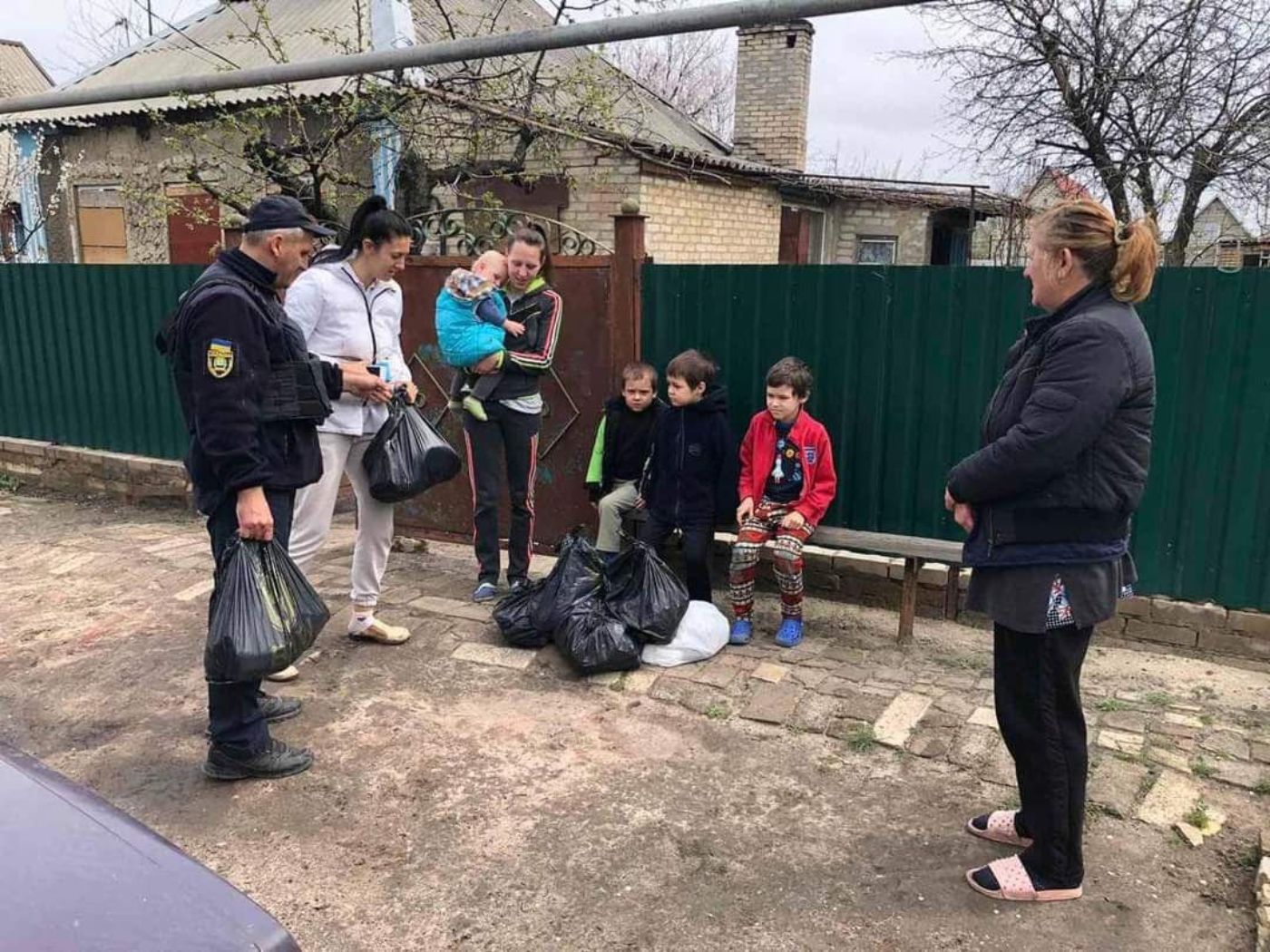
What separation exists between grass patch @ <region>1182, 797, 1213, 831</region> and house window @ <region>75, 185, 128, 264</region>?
1311cm

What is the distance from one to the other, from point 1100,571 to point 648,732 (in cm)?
179

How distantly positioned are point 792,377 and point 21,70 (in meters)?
30.8

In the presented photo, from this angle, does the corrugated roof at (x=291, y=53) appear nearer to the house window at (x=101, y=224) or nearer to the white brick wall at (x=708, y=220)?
the white brick wall at (x=708, y=220)

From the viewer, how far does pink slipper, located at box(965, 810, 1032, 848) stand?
9.69 ft

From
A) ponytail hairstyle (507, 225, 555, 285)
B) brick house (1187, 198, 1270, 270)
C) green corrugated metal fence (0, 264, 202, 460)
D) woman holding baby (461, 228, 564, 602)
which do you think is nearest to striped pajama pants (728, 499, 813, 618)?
woman holding baby (461, 228, 564, 602)

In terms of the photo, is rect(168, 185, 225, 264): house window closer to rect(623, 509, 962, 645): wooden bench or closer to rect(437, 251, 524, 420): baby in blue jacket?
rect(437, 251, 524, 420): baby in blue jacket

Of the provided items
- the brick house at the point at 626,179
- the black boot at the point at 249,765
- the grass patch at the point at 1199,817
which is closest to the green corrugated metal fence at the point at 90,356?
the brick house at the point at 626,179

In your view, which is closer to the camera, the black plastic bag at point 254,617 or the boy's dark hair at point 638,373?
the black plastic bag at point 254,617

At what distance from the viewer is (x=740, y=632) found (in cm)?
453

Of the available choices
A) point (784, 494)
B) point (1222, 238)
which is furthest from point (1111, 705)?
point (1222, 238)

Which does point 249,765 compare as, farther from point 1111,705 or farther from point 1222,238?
point 1222,238

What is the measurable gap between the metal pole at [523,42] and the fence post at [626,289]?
111cm

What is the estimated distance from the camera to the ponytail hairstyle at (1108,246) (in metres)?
2.39

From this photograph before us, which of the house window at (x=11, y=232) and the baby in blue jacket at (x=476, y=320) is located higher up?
the house window at (x=11, y=232)
